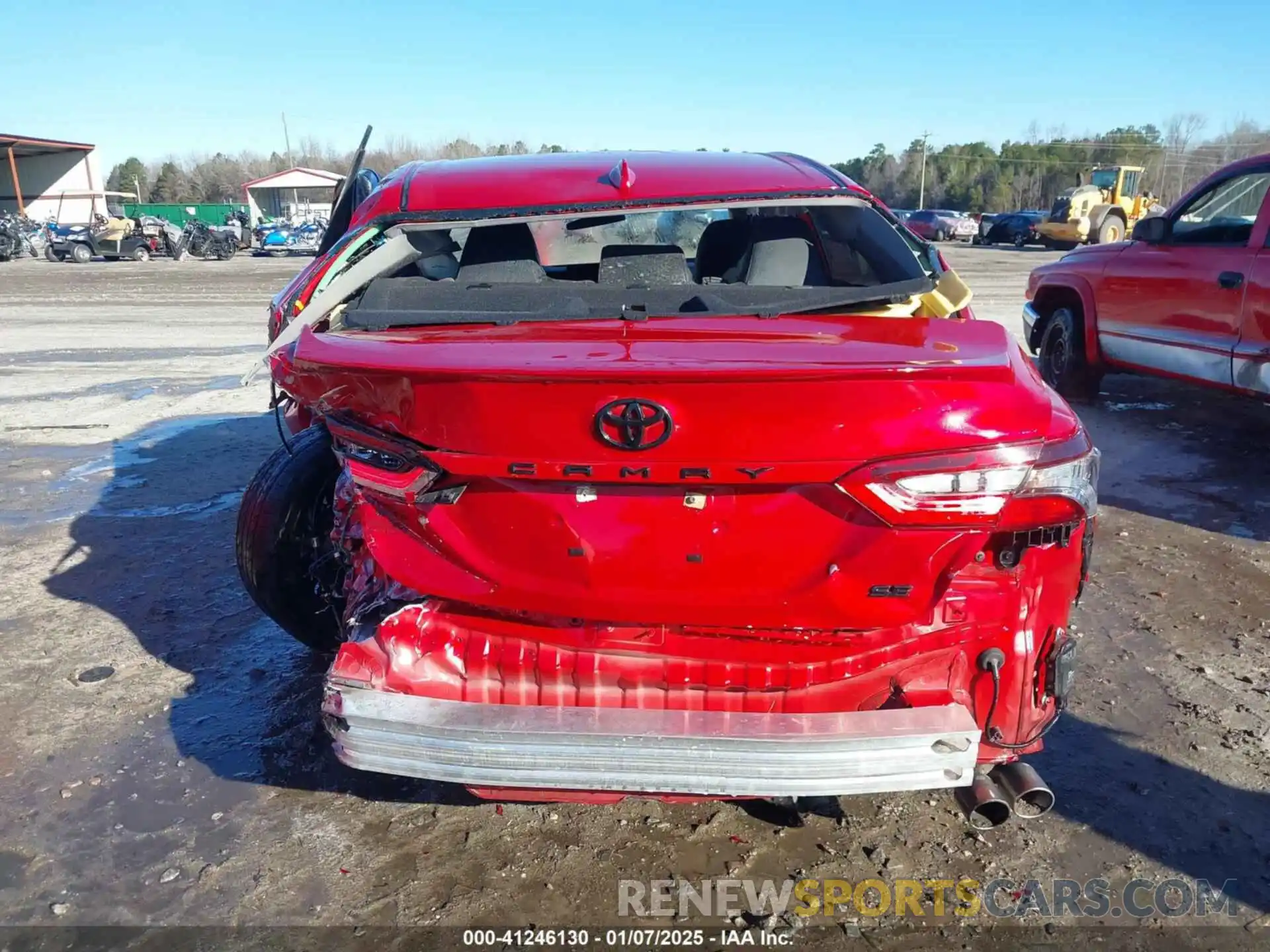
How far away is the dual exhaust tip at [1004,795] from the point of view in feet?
7.06

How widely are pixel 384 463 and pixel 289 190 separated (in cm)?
6344

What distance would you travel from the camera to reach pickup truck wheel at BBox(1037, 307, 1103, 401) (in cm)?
711

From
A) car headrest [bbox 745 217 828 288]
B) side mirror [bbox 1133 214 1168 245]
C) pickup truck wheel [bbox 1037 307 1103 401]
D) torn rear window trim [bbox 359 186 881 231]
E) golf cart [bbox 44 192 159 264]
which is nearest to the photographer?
torn rear window trim [bbox 359 186 881 231]

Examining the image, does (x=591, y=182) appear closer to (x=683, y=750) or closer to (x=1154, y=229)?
(x=683, y=750)

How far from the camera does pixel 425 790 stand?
279 cm

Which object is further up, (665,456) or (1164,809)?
(665,456)

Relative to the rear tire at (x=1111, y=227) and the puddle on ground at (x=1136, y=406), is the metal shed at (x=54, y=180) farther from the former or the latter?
the puddle on ground at (x=1136, y=406)

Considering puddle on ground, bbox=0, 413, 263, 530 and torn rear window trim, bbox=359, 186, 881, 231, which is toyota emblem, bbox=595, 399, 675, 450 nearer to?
torn rear window trim, bbox=359, 186, 881, 231

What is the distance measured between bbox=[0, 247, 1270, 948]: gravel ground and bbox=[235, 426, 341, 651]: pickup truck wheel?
29 centimetres

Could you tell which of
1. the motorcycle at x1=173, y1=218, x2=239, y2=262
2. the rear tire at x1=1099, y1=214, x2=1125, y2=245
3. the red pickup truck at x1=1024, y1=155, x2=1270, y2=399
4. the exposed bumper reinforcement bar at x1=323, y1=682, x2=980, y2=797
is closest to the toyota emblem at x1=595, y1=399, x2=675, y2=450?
the exposed bumper reinforcement bar at x1=323, y1=682, x2=980, y2=797

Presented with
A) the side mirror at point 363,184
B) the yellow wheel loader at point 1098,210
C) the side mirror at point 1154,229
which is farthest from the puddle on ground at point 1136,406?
the yellow wheel loader at point 1098,210

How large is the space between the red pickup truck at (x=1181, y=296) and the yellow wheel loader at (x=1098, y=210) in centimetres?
2400

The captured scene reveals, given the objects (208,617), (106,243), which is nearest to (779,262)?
(208,617)

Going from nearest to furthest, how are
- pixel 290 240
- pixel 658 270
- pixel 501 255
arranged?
pixel 658 270 → pixel 501 255 → pixel 290 240
